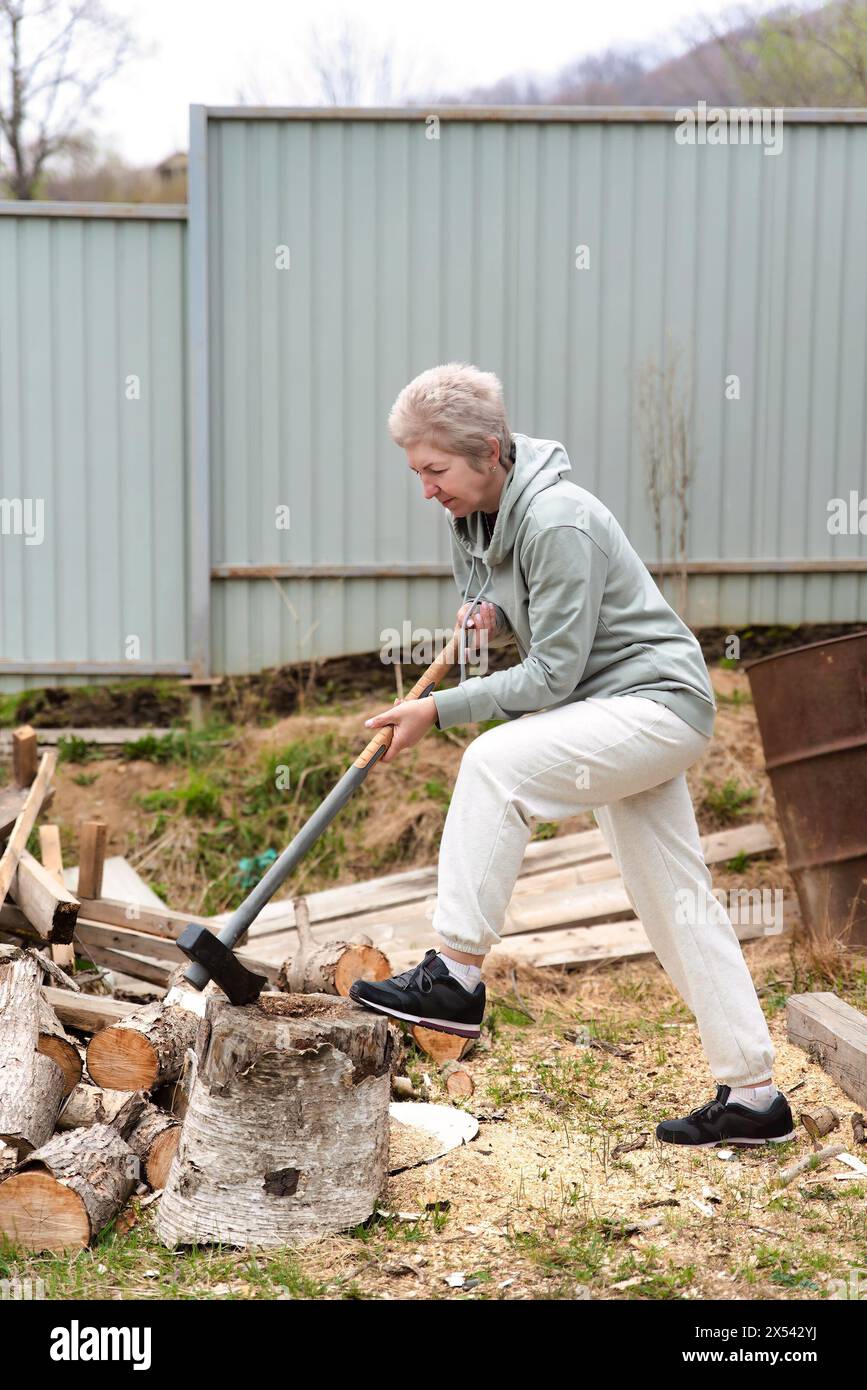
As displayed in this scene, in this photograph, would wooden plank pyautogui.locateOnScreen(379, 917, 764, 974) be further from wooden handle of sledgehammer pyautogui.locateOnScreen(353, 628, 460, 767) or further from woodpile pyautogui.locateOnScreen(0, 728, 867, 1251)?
wooden handle of sledgehammer pyautogui.locateOnScreen(353, 628, 460, 767)

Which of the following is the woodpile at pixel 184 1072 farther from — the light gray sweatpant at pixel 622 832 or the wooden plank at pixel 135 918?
the light gray sweatpant at pixel 622 832

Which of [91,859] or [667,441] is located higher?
[667,441]

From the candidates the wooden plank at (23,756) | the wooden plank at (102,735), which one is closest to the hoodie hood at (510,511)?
the wooden plank at (23,756)

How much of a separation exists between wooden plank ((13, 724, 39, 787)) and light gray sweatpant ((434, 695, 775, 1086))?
9.45 ft

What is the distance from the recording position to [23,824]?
4.70 m

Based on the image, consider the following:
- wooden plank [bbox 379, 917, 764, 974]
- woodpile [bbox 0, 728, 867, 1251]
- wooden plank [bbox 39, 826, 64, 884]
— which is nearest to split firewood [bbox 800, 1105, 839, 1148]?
woodpile [bbox 0, 728, 867, 1251]

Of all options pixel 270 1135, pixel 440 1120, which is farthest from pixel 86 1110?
pixel 440 1120

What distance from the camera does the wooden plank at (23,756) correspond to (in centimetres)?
538

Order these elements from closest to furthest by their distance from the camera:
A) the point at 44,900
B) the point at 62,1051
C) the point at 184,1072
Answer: the point at 62,1051
the point at 184,1072
the point at 44,900

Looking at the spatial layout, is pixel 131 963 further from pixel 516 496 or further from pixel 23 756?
pixel 516 496

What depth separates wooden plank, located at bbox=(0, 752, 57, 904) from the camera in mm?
4277

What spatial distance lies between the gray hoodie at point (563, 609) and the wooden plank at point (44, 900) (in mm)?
1800

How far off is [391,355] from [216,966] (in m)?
4.65

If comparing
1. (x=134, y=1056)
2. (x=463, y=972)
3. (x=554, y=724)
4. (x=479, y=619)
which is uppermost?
(x=479, y=619)
